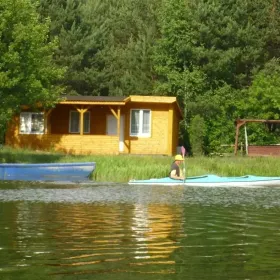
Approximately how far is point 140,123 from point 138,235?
26.7 metres

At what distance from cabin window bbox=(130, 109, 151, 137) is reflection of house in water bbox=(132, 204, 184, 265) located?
20.3 meters

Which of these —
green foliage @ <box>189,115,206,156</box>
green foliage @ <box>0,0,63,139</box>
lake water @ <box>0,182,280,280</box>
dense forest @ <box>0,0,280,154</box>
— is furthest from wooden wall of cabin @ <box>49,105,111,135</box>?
lake water @ <box>0,182,280,280</box>

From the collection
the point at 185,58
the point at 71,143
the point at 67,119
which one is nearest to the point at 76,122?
the point at 67,119

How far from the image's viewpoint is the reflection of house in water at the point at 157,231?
13.1m

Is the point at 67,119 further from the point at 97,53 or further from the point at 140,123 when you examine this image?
the point at 97,53

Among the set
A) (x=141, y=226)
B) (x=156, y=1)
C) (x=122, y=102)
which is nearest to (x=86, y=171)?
(x=122, y=102)

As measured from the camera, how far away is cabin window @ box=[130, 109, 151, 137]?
41781 millimetres

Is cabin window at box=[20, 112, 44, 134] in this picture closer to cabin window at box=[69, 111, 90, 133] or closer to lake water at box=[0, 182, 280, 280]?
cabin window at box=[69, 111, 90, 133]

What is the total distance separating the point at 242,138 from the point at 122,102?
431 inches

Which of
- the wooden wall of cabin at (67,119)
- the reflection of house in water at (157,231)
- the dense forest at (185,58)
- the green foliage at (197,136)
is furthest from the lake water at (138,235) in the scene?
the green foliage at (197,136)

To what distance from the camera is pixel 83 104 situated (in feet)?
134

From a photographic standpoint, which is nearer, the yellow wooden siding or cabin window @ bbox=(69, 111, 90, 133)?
the yellow wooden siding

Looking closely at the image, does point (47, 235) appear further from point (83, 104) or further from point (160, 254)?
point (83, 104)

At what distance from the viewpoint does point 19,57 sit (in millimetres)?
33438
